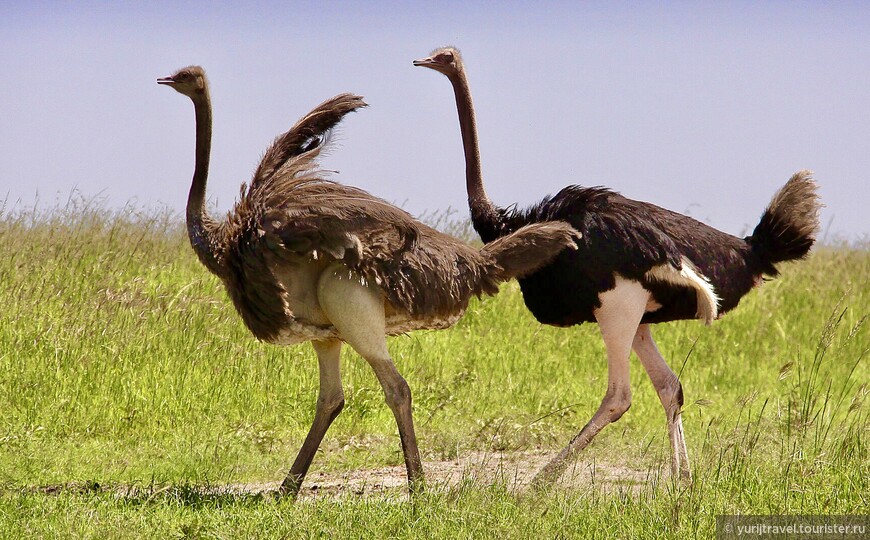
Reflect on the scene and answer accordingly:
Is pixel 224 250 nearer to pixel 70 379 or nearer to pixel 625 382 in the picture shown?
pixel 625 382

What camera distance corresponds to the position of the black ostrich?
5.70 meters

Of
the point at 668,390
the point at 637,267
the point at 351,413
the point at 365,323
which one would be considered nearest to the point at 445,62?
the point at 637,267

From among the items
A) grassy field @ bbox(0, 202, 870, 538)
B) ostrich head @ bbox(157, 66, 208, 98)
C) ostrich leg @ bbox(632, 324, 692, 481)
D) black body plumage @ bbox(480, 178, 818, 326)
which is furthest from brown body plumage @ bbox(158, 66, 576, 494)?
ostrich leg @ bbox(632, 324, 692, 481)

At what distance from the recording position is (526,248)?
18.4ft

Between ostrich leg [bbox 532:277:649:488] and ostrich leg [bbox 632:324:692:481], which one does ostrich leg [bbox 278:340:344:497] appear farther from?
ostrich leg [bbox 632:324:692:481]

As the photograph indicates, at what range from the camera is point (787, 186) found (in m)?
6.10

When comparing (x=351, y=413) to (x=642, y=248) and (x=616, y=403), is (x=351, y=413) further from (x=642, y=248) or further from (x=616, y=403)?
(x=642, y=248)

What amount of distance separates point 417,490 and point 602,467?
5.92ft

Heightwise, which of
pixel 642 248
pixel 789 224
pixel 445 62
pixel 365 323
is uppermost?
pixel 445 62

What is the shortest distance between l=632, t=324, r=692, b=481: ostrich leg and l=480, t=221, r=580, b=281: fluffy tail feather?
92cm

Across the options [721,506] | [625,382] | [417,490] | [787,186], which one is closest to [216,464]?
[417,490]

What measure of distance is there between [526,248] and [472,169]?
33.4 inches

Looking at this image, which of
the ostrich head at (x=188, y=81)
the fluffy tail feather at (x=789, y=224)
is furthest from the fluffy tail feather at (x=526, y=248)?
the ostrich head at (x=188, y=81)

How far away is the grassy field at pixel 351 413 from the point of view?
15.7ft
